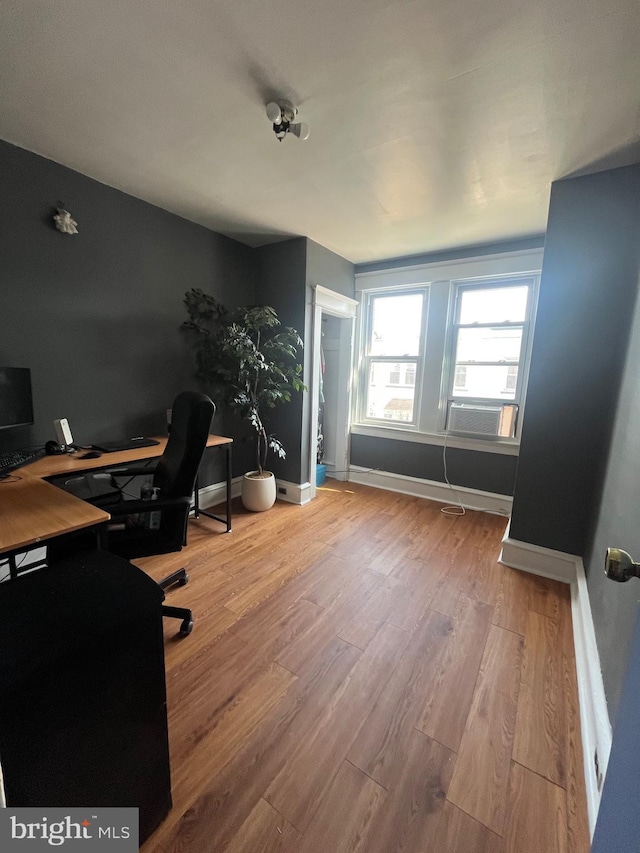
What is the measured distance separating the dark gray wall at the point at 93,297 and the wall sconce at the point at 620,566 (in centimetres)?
275

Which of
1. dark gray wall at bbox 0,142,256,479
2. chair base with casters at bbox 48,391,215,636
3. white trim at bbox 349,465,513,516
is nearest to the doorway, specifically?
white trim at bbox 349,465,513,516

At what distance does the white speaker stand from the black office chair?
80cm

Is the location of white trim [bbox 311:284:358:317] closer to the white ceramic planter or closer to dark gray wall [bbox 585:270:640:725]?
the white ceramic planter

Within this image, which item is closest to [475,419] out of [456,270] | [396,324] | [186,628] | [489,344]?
[489,344]

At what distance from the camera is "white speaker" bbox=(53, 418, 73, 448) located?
2.09 metres

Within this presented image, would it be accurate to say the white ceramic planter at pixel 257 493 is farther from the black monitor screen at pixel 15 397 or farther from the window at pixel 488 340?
the window at pixel 488 340

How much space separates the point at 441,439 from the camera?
3.53 m

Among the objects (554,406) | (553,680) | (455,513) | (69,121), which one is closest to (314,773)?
(553,680)

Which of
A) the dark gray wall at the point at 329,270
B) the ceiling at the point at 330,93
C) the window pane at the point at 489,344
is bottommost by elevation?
the window pane at the point at 489,344

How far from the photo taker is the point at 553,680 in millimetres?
1475

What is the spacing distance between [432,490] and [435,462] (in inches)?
11.8

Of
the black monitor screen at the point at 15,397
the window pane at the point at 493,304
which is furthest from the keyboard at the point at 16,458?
the window pane at the point at 493,304

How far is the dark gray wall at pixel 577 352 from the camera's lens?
6.29 feet

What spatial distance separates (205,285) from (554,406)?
2.88 meters
